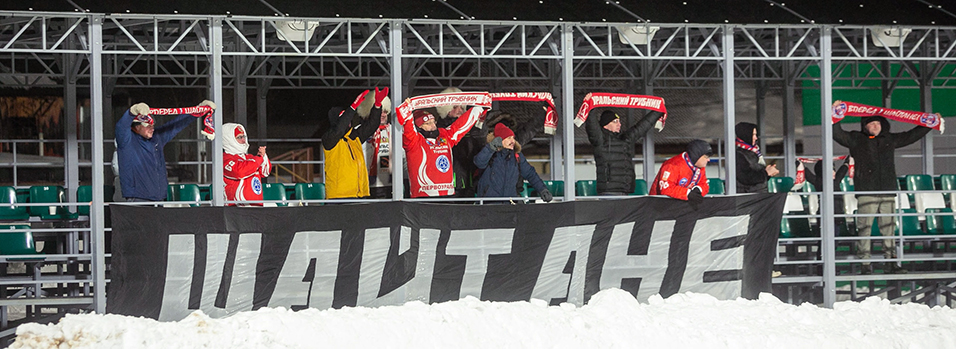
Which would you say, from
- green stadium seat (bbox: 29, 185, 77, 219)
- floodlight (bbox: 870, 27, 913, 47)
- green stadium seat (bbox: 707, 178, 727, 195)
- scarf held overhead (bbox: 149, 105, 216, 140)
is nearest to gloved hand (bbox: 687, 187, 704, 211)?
green stadium seat (bbox: 707, 178, 727, 195)

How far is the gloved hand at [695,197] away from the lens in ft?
33.3

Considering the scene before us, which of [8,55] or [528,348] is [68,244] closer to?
[528,348]

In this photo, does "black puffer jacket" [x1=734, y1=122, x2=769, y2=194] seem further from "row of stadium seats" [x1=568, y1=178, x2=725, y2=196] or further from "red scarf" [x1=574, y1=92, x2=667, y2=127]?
"red scarf" [x1=574, y1=92, x2=667, y2=127]

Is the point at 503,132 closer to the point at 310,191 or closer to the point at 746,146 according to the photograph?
the point at 746,146

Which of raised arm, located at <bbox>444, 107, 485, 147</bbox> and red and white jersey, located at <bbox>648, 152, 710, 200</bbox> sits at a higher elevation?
raised arm, located at <bbox>444, 107, 485, 147</bbox>

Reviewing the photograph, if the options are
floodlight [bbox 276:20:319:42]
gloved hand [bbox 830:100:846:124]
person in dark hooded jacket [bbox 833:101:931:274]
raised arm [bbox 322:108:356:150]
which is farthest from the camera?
person in dark hooded jacket [bbox 833:101:931:274]

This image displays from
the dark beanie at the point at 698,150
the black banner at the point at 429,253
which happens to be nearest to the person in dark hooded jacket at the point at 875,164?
the black banner at the point at 429,253

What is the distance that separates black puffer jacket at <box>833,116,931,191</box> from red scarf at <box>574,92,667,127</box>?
2786 mm

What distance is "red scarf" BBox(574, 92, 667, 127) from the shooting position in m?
10.4

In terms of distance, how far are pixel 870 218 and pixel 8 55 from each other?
52.4 ft

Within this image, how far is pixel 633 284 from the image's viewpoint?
33.1ft

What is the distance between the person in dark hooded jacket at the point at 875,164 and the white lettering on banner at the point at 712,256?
7.38 ft

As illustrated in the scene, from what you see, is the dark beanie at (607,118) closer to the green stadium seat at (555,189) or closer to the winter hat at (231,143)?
the green stadium seat at (555,189)

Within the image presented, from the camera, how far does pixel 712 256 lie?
1029 centimetres
